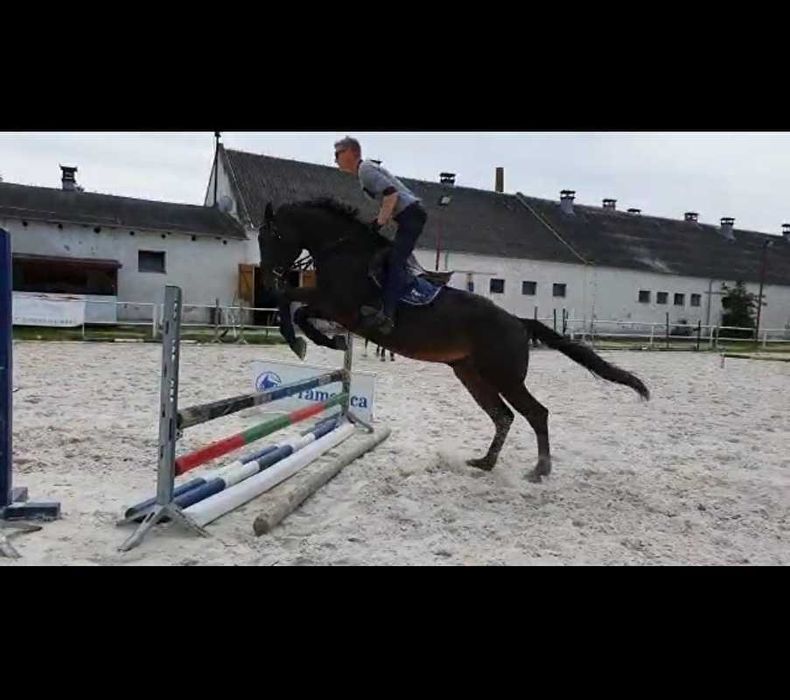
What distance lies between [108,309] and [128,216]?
4.44 meters

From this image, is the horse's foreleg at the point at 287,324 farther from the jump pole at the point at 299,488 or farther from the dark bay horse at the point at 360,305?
the jump pole at the point at 299,488

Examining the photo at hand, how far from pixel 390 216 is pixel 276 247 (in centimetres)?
77

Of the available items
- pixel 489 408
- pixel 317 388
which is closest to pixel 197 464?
pixel 489 408

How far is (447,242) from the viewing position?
86.4 feet

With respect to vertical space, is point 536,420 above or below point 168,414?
below

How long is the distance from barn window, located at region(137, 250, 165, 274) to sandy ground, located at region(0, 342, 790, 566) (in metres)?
12.8

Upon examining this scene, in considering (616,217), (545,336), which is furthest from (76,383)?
(616,217)

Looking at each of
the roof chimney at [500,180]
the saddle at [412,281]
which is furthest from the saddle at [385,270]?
the roof chimney at [500,180]

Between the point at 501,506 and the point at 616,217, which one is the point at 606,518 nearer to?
the point at 501,506

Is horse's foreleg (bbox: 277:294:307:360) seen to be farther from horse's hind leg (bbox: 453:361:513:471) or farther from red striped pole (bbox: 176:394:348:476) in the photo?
horse's hind leg (bbox: 453:361:513:471)

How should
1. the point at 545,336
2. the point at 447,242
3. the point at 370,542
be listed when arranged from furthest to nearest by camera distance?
1. the point at 447,242
2. the point at 545,336
3. the point at 370,542

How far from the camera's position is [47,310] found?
14648 mm

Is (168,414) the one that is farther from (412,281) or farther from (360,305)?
(412,281)

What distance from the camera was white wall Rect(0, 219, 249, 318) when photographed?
20.1 meters
